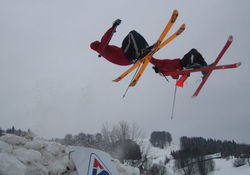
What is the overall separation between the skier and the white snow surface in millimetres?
2956

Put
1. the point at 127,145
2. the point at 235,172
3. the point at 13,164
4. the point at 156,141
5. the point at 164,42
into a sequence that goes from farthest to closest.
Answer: the point at 156,141, the point at 235,172, the point at 127,145, the point at 164,42, the point at 13,164

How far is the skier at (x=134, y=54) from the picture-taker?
4.32 m

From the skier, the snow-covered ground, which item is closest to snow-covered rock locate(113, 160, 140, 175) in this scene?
the snow-covered ground

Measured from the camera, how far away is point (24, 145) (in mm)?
5566

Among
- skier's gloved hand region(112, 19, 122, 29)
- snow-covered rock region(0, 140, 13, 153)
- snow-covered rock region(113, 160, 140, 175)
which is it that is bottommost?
snow-covered rock region(113, 160, 140, 175)

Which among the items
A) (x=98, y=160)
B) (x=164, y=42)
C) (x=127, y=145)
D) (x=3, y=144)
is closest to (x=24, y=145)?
(x=3, y=144)

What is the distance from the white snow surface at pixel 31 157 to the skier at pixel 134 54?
296 centimetres

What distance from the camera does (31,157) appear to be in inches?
196

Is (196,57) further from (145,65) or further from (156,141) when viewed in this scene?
(156,141)

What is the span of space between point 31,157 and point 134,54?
357cm

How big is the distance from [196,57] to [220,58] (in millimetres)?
736

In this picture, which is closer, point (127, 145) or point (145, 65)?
point (145, 65)

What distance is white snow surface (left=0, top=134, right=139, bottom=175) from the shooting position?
4.09 meters

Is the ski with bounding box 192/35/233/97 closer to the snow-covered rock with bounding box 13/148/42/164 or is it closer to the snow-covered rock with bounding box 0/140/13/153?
the snow-covered rock with bounding box 13/148/42/164
